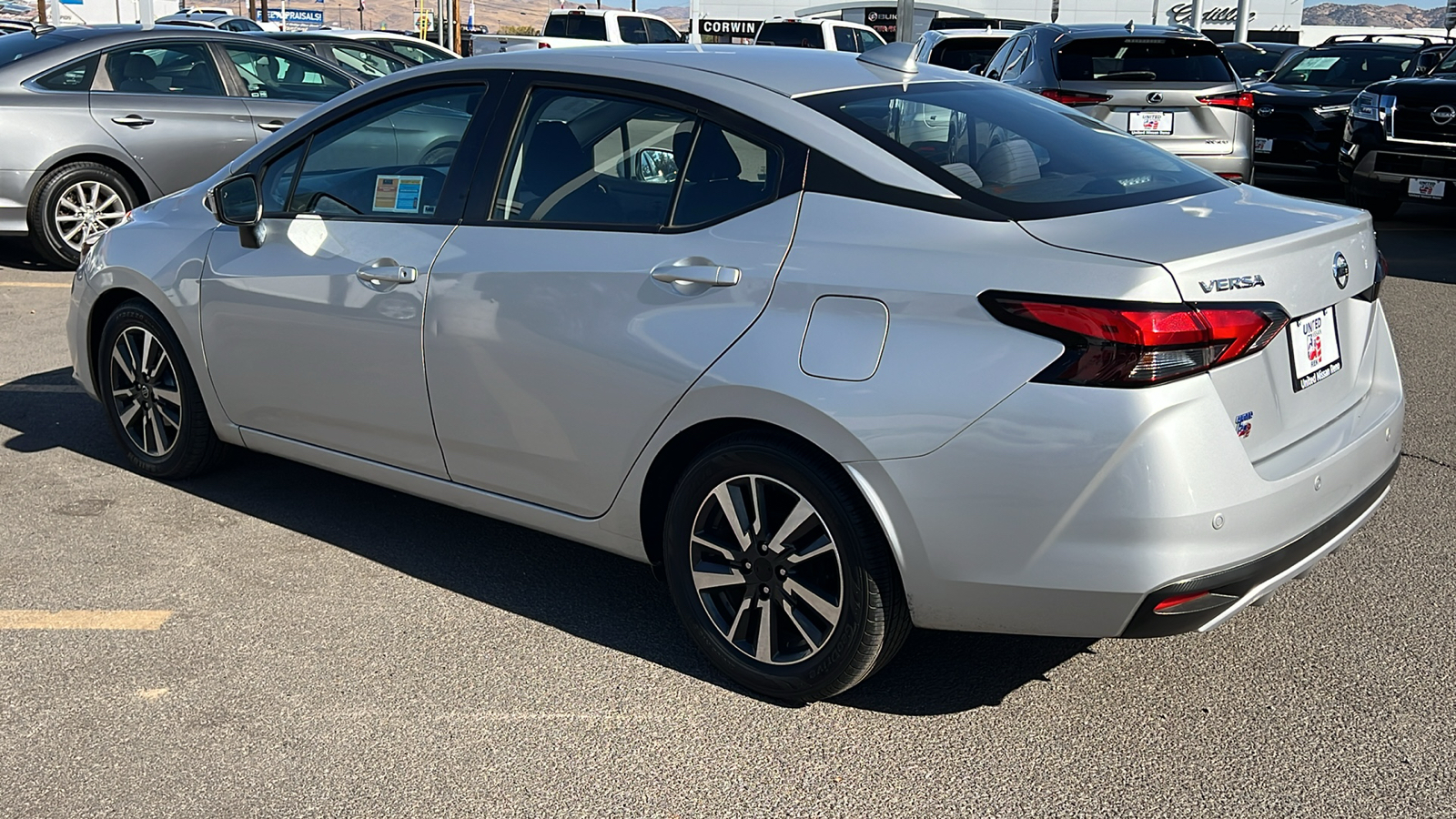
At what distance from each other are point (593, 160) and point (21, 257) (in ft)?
27.7

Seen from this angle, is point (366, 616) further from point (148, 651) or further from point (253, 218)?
point (253, 218)

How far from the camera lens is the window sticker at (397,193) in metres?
4.06

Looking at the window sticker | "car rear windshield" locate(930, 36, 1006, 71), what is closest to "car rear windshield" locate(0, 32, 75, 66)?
the window sticker

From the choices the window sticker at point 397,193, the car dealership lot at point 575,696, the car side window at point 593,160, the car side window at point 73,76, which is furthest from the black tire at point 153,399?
the car side window at point 73,76

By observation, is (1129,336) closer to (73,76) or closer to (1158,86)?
(1158,86)

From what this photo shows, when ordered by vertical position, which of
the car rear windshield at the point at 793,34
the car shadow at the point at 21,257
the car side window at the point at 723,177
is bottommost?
the car shadow at the point at 21,257

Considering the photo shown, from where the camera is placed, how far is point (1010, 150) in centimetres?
349

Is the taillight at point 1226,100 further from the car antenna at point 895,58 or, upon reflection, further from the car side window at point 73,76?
the car side window at point 73,76

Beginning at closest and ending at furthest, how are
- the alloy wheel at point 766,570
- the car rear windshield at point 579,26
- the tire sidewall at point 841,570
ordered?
the tire sidewall at point 841,570
the alloy wheel at point 766,570
the car rear windshield at point 579,26

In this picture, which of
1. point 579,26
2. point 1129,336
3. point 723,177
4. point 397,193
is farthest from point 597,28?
point 1129,336

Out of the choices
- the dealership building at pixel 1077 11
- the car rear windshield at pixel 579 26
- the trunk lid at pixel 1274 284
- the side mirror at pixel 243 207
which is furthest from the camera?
the dealership building at pixel 1077 11

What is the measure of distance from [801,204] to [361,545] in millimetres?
2074

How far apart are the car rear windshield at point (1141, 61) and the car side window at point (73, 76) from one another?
7290 mm

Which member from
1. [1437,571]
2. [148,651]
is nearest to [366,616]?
[148,651]
